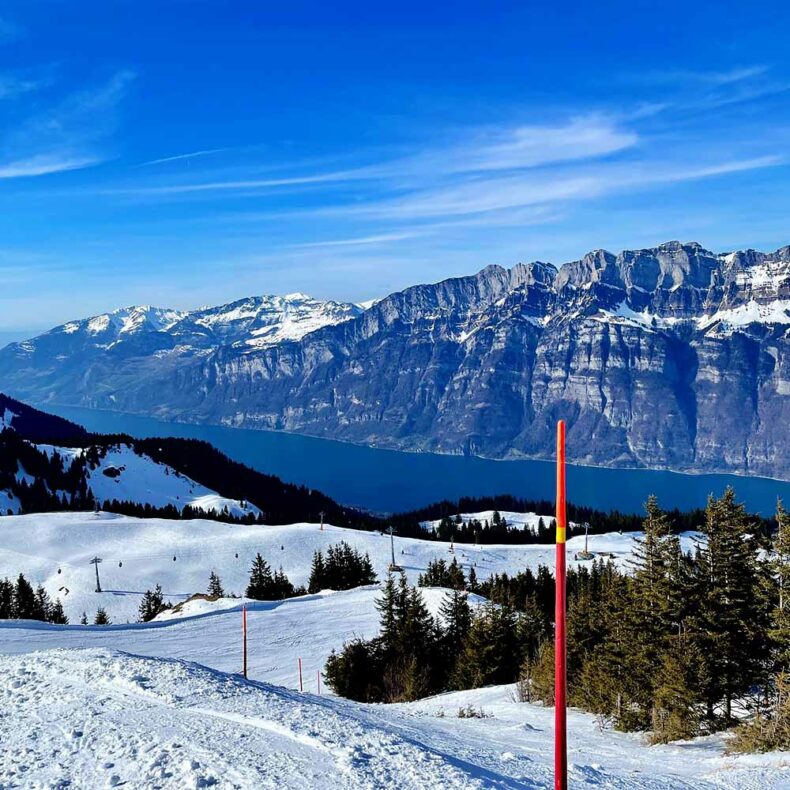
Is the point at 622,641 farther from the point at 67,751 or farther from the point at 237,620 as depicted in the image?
the point at 237,620

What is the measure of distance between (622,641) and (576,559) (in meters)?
75.7

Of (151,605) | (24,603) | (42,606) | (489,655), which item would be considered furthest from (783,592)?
(42,606)

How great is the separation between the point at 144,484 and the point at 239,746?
558ft

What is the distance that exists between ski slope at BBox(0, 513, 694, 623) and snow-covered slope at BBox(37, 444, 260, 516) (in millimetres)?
44272

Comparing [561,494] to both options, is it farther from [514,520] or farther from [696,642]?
[514,520]

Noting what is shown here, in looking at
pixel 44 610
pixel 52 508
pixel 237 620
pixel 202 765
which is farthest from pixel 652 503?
pixel 52 508

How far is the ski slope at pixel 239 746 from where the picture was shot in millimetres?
11625

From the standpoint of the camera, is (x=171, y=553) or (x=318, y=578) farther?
(x=171, y=553)

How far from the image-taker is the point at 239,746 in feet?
42.4

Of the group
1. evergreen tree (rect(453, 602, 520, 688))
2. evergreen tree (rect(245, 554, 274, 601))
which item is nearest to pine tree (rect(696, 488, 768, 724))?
evergreen tree (rect(453, 602, 520, 688))

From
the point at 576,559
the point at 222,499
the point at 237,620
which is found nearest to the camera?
the point at 237,620

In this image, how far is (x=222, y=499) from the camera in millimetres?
165125

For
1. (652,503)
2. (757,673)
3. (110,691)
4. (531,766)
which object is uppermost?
(652,503)

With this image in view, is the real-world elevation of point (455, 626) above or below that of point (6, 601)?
above
